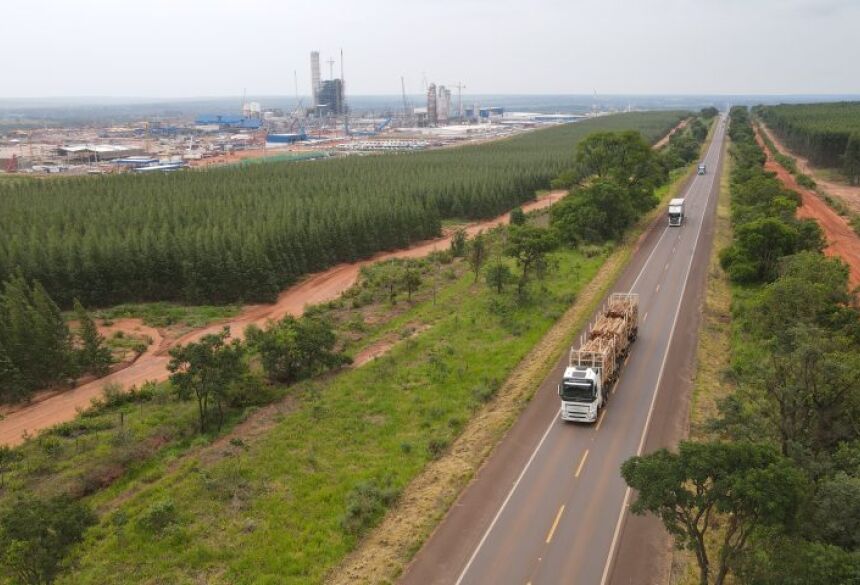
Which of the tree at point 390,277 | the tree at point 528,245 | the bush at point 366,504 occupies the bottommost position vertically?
the bush at point 366,504

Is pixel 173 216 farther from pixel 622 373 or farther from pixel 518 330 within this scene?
pixel 622 373

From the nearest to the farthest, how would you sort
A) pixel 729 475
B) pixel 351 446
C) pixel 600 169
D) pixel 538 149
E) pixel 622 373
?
1. pixel 729 475
2. pixel 351 446
3. pixel 622 373
4. pixel 600 169
5. pixel 538 149

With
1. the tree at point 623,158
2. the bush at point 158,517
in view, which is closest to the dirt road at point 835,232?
the tree at point 623,158

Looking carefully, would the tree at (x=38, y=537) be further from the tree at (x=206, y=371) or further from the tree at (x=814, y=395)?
the tree at (x=814, y=395)

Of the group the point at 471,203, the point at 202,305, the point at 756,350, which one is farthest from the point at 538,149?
the point at 756,350

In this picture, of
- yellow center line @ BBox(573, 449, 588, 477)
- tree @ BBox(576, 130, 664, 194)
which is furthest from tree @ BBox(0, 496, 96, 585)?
tree @ BBox(576, 130, 664, 194)

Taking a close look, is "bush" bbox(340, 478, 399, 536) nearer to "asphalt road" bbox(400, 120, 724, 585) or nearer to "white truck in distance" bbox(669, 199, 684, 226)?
"asphalt road" bbox(400, 120, 724, 585)
